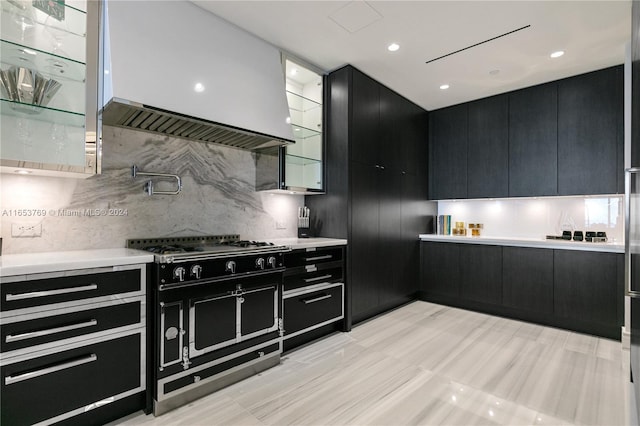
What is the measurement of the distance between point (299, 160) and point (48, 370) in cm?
244

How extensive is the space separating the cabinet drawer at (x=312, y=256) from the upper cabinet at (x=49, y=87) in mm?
1538

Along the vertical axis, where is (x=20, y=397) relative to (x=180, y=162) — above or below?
below

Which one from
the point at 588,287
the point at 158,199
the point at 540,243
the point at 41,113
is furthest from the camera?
the point at 540,243

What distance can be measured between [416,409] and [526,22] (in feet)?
10.00

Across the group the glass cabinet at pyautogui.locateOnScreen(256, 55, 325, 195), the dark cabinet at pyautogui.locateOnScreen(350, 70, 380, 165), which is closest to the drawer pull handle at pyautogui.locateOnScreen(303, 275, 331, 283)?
the glass cabinet at pyautogui.locateOnScreen(256, 55, 325, 195)

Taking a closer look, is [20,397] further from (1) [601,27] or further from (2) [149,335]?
(1) [601,27]

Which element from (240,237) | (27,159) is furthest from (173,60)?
(240,237)

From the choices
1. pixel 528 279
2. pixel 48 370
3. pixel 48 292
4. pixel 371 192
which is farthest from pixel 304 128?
pixel 528 279

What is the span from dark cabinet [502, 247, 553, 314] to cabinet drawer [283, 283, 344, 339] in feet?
6.75

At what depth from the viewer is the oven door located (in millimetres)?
2000

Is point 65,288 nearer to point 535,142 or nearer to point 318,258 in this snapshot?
point 318,258

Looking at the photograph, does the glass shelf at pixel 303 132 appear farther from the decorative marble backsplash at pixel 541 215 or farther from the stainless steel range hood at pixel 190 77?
the decorative marble backsplash at pixel 541 215

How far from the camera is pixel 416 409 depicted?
1906 millimetres

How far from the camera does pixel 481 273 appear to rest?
381 cm
